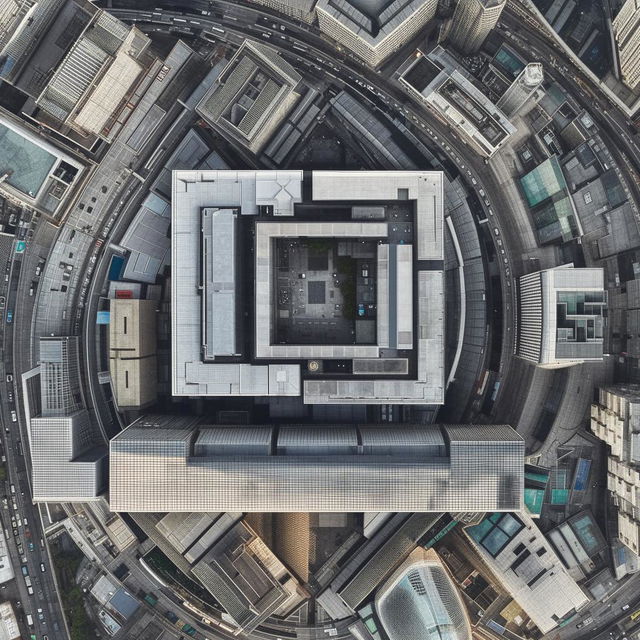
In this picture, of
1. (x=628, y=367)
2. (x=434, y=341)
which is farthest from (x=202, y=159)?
(x=628, y=367)

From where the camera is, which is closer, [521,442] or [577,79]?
[521,442]

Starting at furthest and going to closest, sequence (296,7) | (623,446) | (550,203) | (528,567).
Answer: (550,203), (296,7), (528,567), (623,446)

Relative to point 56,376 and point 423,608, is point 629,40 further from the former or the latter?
point 56,376


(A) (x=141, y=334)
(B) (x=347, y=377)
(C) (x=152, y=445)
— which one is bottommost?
(C) (x=152, y=445)

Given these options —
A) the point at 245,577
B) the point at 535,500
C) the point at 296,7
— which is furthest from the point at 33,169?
the point at 535,500

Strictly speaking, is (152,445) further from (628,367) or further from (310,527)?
(628,367)

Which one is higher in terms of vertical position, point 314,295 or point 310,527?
point 314,295

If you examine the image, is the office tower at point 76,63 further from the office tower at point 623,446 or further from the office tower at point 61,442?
the office tower at point 623,446

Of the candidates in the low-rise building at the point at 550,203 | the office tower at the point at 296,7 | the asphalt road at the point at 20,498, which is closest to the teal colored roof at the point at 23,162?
the asphalt road at the point at 20,498
